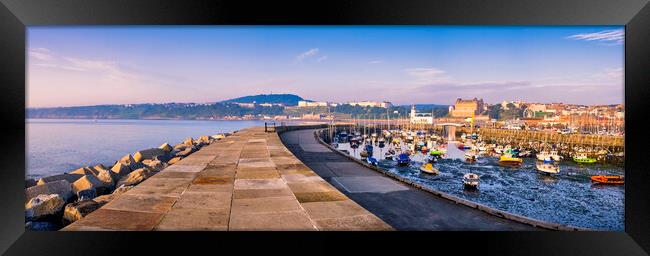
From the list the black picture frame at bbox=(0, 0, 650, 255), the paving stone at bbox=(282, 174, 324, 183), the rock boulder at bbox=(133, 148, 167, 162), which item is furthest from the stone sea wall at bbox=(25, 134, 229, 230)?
the paving stone at bbox=(282, 174, 324, 183)

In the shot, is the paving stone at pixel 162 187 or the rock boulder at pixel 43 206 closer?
the paving stone at pixel 162 187

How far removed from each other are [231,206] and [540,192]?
1959 centimetres

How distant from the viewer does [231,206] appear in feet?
12.9

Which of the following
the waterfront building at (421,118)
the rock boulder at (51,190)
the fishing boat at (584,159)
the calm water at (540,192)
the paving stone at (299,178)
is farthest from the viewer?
the waterfront building at (421,118)

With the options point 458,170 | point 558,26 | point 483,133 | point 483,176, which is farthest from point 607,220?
point 483,133

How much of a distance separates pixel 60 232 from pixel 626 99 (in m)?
5.90

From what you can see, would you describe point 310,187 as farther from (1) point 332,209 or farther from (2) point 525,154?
(2) point 525,154

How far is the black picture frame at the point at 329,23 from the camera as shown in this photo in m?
3.31

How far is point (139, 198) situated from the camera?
4113 mm

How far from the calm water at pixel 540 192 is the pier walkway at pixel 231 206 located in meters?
10.1

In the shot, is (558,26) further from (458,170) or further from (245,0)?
(458,170)

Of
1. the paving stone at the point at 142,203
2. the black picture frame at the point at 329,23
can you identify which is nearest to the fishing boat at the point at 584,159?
the black picture frame at the point at 329,23

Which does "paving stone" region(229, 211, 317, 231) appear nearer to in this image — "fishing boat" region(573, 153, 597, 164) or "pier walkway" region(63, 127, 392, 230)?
"pier walkway" region(63, 127, 392, 230)

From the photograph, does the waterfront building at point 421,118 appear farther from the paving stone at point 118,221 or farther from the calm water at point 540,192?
the paving stone at point 118,221
